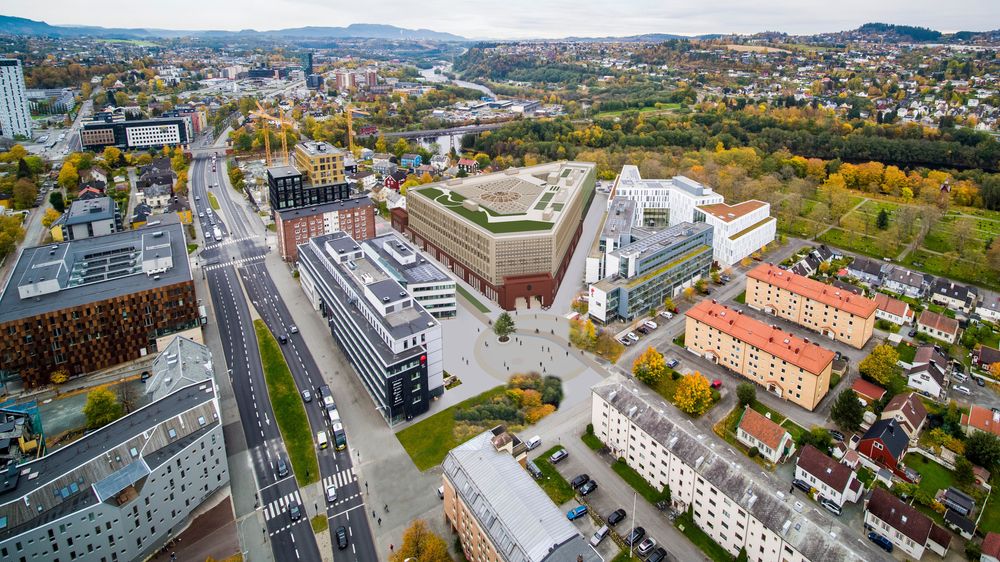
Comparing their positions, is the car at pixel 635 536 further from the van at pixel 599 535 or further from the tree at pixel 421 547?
the tree at pixel 421 547

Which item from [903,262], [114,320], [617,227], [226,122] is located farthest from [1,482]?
[226,122]

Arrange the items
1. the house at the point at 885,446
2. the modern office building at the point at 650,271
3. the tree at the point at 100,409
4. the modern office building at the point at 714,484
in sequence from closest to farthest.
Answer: the modern office building at the point at 714,484 < the house at the point at 885,446 < the tree at the point at 100,409 < the modern office building at the point at 650,271

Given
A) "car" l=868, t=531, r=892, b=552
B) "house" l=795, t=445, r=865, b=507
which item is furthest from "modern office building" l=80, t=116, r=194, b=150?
"car" l=868, t=531, r=892, b=552

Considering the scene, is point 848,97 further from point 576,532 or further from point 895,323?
point 576,532

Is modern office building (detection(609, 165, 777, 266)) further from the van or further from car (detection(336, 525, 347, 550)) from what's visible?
car (detection(336, 525, 347, 550))

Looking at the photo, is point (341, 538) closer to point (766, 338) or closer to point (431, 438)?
point (431, 438)

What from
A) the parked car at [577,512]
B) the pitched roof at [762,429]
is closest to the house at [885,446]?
the pitched roof at [762,429]

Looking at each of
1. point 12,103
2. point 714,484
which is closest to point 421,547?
point 714,484
